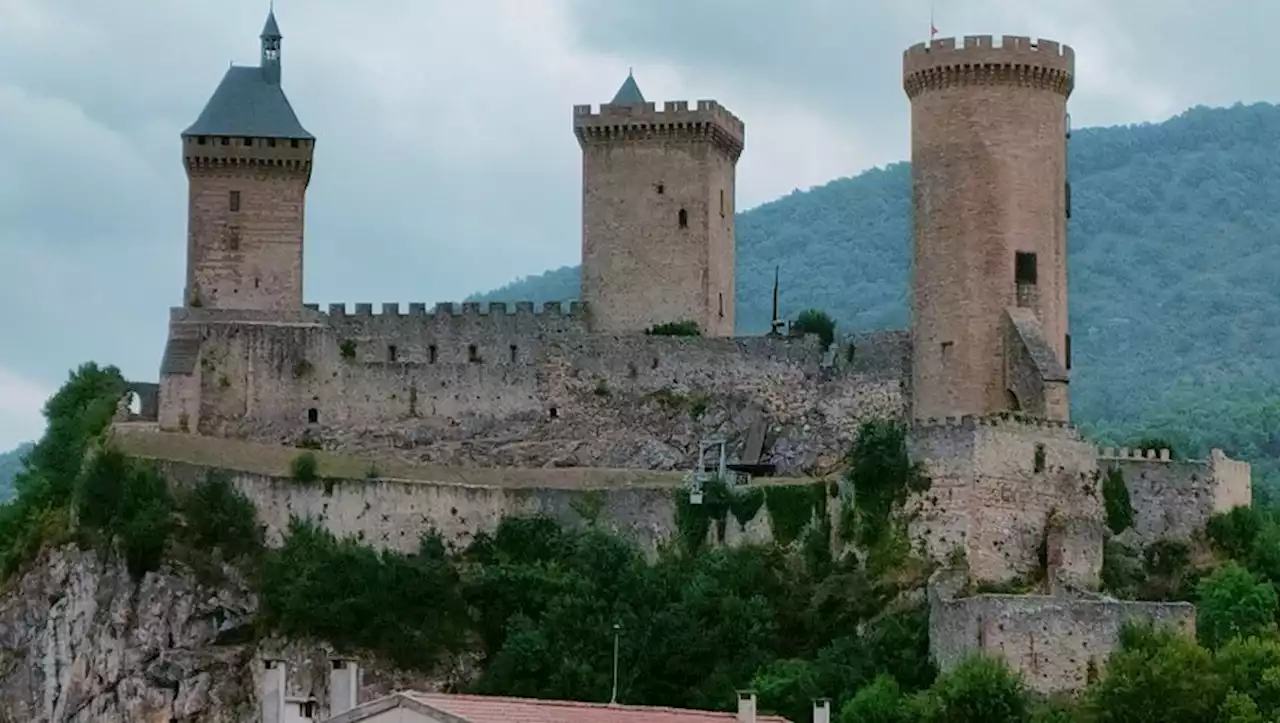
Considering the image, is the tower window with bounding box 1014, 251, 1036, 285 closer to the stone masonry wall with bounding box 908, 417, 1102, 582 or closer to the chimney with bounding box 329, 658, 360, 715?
the stone masonry wall with bounding box 908, 417, 1102, 582

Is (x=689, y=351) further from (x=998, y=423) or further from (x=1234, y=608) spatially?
(x=1234, y=608)

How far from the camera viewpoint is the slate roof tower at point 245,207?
244ft

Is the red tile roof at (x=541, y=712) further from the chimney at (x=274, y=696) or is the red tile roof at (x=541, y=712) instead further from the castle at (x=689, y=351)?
the castle at (x=689, y=351)

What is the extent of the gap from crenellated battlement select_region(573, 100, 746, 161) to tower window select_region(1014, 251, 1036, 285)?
10.0 meters

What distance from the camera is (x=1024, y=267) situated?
220ft

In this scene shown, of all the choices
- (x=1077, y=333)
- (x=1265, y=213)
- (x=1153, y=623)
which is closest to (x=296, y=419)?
(x=1153, y=623)

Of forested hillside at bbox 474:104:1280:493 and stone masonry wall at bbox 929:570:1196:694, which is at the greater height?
forested hillside at bbox 474:104:1280:493

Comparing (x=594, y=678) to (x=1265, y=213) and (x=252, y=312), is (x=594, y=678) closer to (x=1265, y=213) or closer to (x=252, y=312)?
(x=252, y=312)

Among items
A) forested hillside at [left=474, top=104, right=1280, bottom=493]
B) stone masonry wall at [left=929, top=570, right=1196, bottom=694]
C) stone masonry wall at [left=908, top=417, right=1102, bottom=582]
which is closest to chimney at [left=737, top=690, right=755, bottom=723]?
stone masonry wall at [left=929, top=570, right=1196, bottom=694]

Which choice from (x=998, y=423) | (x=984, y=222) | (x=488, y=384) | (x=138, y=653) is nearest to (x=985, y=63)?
(x=984, y=222)

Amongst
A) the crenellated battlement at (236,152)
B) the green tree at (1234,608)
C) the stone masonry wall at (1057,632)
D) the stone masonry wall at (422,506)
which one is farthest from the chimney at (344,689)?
the crenellated battlement at (236,152)

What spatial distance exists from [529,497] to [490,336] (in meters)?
5.53

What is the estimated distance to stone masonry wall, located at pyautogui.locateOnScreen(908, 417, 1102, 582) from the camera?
6309 centimetres

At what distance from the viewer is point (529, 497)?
68938 millimetres
